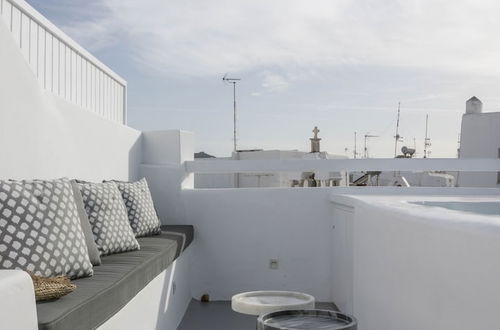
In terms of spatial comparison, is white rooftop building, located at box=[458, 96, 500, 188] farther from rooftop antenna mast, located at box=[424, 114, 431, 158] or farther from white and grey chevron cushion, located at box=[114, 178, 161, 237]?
white and grey chevron cushion, located at box=[114, 178, 161, 237]

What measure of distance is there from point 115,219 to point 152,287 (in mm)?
455

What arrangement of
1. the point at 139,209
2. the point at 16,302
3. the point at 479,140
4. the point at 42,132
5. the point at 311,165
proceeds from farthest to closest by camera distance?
1. the point at 479,140
2. the point at 311,165
3. the point at 139,209
4. the point at 42,132
5. the point at 16,302

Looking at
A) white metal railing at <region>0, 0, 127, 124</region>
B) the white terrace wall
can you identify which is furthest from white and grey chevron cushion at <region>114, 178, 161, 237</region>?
white metal railing at <region>0, 0, 127, 124</region>

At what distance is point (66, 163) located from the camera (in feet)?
12.9

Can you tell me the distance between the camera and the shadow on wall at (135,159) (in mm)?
5488

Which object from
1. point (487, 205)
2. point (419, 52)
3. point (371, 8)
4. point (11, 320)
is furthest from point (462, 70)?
point (11, 320)

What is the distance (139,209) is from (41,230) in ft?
6.32

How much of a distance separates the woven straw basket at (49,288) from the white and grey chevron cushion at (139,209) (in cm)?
209

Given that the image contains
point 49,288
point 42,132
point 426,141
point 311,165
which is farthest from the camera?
point 426,141

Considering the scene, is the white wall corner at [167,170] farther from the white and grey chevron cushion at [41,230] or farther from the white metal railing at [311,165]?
the white and grey chevron cushion at [41,230]

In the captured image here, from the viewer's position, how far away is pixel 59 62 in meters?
4.46

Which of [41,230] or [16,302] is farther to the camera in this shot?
[41,230]

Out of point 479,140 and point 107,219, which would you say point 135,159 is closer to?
point 107,219

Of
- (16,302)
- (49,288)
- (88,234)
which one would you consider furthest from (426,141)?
(16,302)
